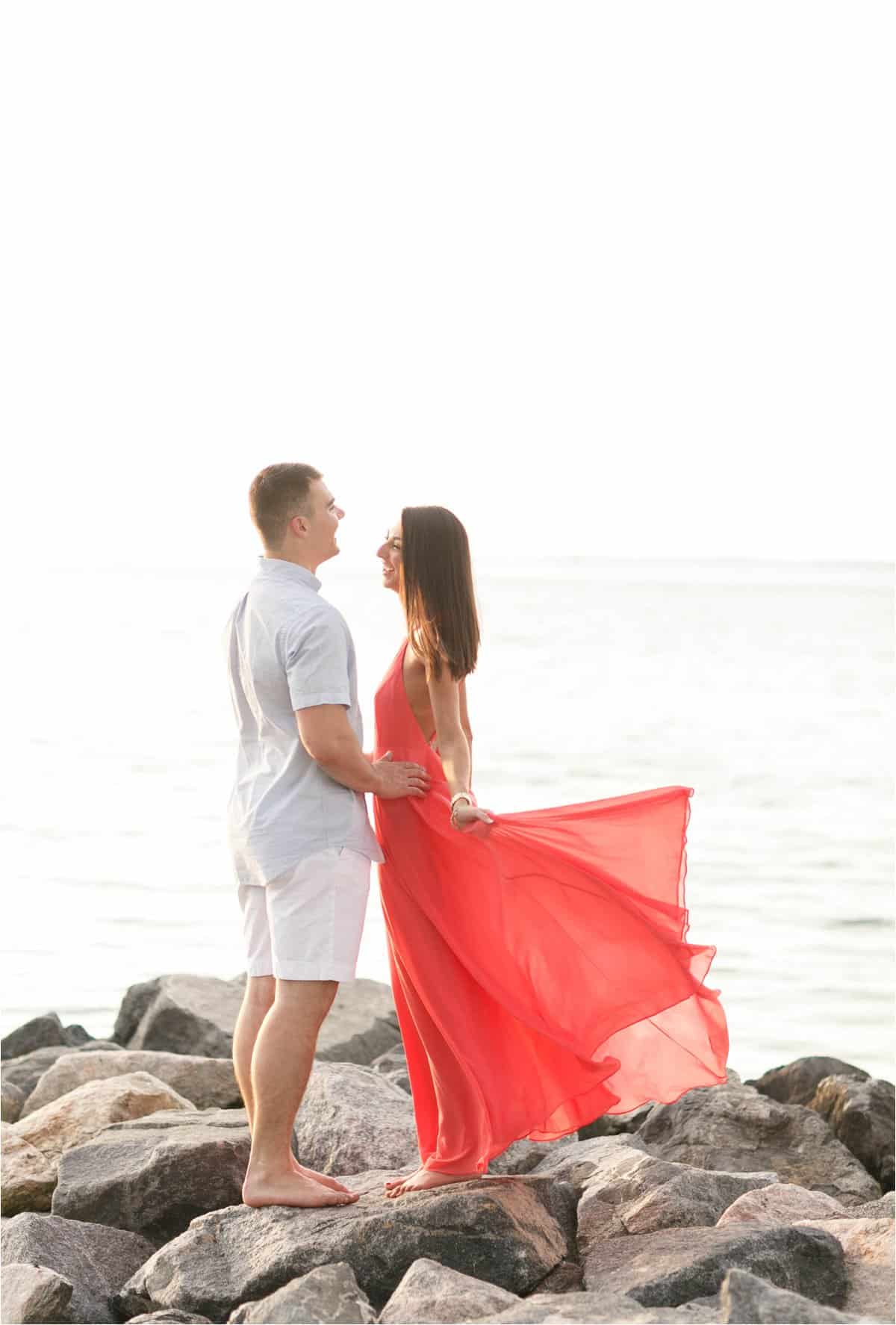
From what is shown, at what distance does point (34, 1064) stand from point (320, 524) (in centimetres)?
542

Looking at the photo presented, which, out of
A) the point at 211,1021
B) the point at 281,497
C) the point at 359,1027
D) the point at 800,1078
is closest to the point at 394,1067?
the point at 359,1027

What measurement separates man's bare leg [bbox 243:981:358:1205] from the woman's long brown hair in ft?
3.73

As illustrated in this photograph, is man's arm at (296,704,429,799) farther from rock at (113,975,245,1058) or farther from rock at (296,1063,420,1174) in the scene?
rock at (113,975,245,1058)

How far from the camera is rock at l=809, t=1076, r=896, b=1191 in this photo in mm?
7422

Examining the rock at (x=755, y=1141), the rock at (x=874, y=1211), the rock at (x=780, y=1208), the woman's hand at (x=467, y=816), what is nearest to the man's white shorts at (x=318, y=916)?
the woman's hand at (x=467, y=816)

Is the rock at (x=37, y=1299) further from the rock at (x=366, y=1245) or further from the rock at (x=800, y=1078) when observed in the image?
the rock at (x=800, y=1078)

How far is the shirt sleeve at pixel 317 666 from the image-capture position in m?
4.88

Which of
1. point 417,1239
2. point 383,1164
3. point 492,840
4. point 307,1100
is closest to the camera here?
point 417,1239

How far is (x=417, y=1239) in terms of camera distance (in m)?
4.80

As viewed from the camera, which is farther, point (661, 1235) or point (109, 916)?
point (109, 916)

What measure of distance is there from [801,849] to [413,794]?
614 inches

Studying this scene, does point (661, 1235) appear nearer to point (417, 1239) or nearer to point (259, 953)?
point (417, 1239)

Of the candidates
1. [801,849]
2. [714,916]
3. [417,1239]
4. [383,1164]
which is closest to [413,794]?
[417,1239]

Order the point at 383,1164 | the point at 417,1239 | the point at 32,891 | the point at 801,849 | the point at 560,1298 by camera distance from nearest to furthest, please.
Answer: the point at 560,1298 → the point at 417,1239 → the point at 383,1164 → the point at 32,891 → the point at 801,849
